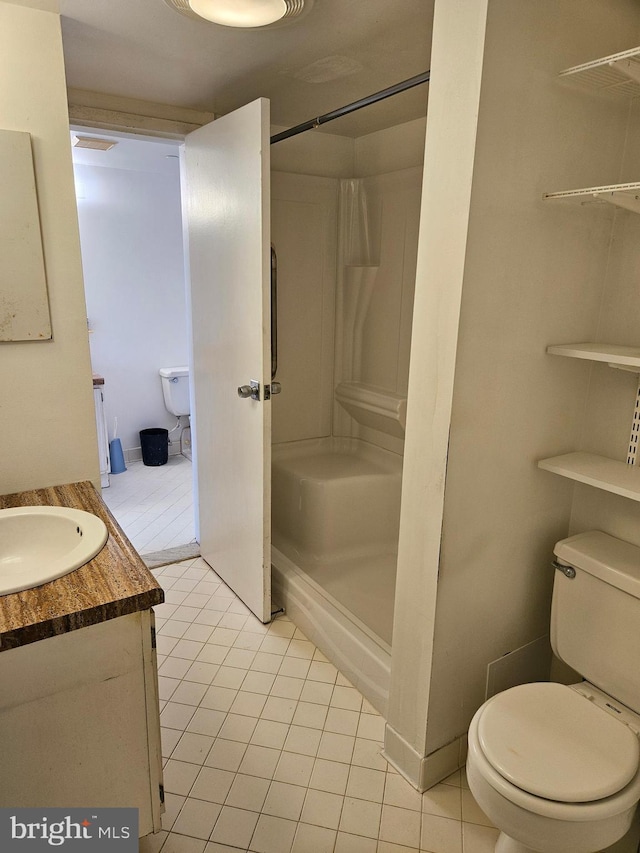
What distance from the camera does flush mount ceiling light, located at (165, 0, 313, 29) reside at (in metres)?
1.46

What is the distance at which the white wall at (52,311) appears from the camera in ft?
5.06

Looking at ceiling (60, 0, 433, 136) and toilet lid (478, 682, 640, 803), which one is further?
ceiling (60, 0, 433, 136)

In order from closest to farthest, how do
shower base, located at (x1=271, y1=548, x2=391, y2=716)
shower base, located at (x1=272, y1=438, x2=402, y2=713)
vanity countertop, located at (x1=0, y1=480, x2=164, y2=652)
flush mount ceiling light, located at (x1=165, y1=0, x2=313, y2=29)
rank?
vanity countertop, located at (x1=0, y1=480, x2=164, y2=652), flush mount ceiling light, located at (x1=165, y1=0, x2=313, y2=29), shower base, located at (x1=271, y1=548, x2=391, y2=716), shower base, located at (x1=272, y1=438, x2=402, y2=713)

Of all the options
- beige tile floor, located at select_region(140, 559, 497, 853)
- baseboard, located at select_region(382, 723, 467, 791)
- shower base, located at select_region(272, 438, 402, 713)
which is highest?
shower base, located at select_region(272, 438, 402, 713)

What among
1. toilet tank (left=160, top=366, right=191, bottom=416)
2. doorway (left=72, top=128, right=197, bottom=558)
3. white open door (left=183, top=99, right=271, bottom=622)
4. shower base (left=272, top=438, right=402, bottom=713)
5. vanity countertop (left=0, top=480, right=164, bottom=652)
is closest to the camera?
vanity countertop (left=0, top=480, right=164, bottom=652)

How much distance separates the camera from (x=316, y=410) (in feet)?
10.4

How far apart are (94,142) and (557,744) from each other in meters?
3.54

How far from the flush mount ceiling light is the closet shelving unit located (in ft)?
2.37

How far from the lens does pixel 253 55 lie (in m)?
1.86

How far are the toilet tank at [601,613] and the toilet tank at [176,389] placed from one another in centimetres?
336

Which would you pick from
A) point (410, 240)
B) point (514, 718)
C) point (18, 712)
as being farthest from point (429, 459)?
point (410, 240)

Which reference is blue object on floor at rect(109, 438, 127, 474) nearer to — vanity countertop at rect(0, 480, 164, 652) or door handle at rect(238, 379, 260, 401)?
door handle at rect(238, 379, 260, 401)

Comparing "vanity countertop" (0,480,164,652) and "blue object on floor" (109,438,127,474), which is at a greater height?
"vanity countertop" (0,480,164,652)

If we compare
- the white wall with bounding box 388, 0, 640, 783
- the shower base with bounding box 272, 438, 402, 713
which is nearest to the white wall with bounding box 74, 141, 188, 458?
the shower base with bounding box 272, 438, 402, 713
